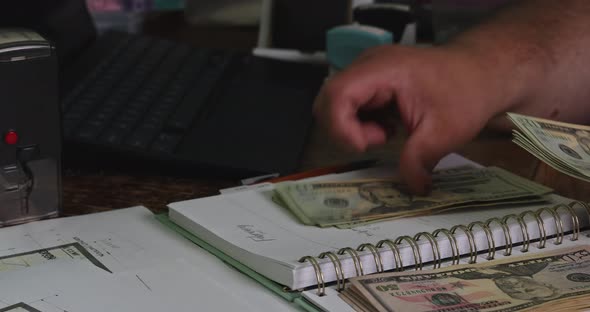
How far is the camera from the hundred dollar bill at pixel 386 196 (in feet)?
2.41

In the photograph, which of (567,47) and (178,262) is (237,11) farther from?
(178,262)

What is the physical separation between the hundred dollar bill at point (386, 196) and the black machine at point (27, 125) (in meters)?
0.20

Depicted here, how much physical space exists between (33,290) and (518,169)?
0.54 meters

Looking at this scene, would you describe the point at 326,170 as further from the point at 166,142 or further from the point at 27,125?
the point at 27,125

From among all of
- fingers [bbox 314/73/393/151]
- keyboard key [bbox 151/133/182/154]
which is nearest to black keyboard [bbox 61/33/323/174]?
keyboard key [bbox 151/133/182/154]

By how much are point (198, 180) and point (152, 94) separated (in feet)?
0.65

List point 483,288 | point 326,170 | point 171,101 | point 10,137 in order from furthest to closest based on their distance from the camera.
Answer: point 171,101
point 326,170
point 10,137
point 483,288

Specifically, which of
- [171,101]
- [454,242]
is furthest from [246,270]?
[171,101]

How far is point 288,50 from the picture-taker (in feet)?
4.72

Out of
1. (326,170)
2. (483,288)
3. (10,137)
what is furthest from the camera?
(326,170)

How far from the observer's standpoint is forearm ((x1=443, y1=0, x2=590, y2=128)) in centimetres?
90

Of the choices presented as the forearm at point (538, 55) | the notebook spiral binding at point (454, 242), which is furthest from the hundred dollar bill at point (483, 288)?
the forearm at point (538, 55)

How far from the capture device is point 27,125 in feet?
2.38

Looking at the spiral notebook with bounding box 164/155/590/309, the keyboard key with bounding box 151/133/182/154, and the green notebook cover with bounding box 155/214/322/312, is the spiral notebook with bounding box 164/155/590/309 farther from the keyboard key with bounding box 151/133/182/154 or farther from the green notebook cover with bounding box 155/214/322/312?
the keyboard key with bounding box 151/133/182/154
